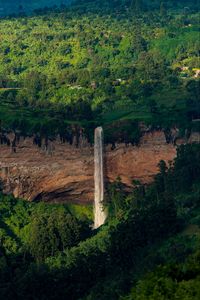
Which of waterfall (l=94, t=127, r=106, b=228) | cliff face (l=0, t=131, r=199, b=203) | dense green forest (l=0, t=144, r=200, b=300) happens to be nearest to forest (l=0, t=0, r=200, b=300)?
dense green forest (l=0, t=144, r=200, b=300)

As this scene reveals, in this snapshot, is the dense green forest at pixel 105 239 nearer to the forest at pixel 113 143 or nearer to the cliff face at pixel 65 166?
the forest at pixel 113 143

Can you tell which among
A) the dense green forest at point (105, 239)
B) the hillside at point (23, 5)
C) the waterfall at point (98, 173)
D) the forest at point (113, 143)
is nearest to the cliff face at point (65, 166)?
the waterfall at point (98, 173)

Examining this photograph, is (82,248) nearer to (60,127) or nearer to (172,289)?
(60,127)

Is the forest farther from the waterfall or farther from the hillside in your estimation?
the hillside

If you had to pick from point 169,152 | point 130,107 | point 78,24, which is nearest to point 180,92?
point 130,107

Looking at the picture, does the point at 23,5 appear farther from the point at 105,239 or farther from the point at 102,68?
the point at 105,239

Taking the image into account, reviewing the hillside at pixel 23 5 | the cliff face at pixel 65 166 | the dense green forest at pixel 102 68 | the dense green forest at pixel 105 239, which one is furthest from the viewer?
the hillside at pixel 23 5

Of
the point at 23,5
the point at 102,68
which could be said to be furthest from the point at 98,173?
the point at 23,5
